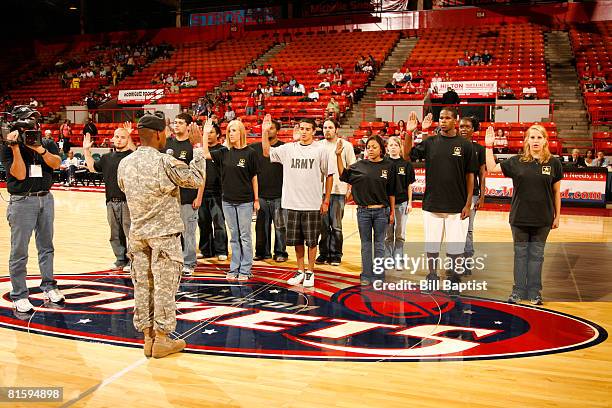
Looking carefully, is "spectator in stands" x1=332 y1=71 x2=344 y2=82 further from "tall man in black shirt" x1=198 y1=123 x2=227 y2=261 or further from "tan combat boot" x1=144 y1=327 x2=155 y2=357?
"tan combat boot" x1=144 y1=327 x2=155 y2=357

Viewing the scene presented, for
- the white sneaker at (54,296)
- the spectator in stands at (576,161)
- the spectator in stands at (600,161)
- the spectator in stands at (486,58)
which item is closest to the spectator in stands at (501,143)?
the spectator in stands at (576,161)

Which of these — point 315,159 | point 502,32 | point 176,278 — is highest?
point 502,32

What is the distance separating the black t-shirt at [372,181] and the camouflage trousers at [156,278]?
268 centimetres

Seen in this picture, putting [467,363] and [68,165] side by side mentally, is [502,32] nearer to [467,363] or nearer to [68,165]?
[68,165]

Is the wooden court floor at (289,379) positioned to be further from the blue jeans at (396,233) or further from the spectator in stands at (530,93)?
the spectator in stands at (530,93)

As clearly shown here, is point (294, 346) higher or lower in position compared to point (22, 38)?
lower

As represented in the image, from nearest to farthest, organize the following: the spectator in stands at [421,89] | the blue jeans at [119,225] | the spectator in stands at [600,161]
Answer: the blue jeans at [119,225] < the spectator in stands at [600,161] < the spectator in stands at [421,89]

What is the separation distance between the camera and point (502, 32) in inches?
933

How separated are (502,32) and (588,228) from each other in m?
14.8

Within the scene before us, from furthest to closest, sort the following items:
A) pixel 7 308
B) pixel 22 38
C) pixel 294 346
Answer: pixel 22 38 → pixel 7 308 → pixel 294 346

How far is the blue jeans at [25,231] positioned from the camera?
16.8 ft

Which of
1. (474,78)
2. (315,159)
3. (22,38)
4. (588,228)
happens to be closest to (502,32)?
(474,78)

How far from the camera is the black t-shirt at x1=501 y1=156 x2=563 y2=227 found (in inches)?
223

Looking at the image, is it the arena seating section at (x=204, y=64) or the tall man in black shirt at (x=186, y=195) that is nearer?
the tall man in black shirt at (x=186, y=195)
